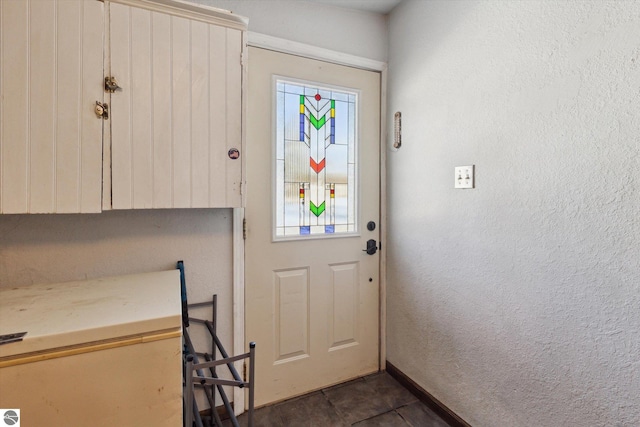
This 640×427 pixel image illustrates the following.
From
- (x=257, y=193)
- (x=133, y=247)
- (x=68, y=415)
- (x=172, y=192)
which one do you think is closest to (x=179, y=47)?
(x=172, y=192)

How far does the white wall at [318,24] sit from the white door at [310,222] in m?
0.13

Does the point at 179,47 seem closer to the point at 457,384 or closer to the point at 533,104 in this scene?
the point at 533,104

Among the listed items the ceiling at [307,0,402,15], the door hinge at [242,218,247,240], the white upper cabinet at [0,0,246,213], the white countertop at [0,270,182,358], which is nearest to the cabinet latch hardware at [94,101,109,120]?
the white upper cabinet at [0,0,246,213]

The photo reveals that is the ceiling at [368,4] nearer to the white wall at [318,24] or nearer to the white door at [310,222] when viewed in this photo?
the white wall at [318,24]

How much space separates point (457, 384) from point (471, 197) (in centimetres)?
100

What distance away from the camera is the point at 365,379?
208cm

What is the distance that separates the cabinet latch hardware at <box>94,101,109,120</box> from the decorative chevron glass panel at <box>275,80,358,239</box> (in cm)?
85

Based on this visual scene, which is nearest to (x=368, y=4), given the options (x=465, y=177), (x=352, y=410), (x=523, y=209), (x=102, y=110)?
(x=465, y=177)

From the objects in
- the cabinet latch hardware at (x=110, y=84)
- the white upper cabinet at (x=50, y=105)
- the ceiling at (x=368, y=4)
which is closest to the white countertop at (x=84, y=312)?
the white upper cabinet at (x=50, y=105)

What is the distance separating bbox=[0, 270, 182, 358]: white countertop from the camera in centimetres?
81

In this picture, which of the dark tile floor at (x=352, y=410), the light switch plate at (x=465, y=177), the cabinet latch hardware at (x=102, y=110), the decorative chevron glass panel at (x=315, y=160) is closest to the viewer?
the cabinet latch hardware at (x=102, y=110)

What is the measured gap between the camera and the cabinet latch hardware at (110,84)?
1.16 m

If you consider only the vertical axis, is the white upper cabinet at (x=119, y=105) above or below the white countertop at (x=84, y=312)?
above

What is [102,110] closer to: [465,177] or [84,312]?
[84,312]
